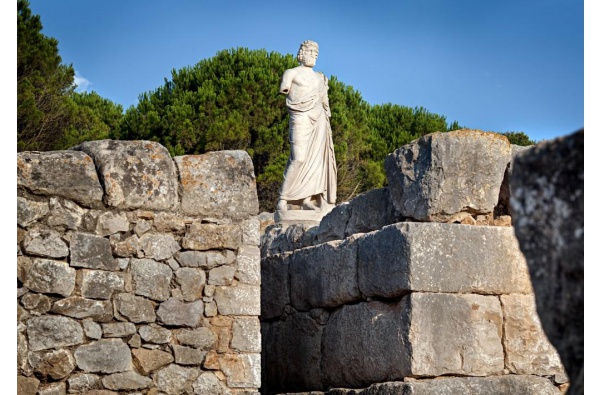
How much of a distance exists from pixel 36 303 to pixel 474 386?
8.08 feet

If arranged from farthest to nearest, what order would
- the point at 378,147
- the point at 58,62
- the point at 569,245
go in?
1. the point at 378,147
2. the point at 58,62
3. the point at 569,245

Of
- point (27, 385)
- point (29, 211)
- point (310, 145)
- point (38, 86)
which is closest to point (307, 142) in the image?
point (310, 145)

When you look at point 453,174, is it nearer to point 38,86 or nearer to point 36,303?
point 36,303

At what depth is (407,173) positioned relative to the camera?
5.46 metres

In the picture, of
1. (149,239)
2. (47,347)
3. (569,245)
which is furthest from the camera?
(149,239)

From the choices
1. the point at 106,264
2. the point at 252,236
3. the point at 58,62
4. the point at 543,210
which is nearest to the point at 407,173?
the point at 252,236

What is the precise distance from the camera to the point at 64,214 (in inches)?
198

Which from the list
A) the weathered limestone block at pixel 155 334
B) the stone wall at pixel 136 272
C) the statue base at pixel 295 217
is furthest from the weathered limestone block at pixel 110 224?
the statue base at pixel 295 217

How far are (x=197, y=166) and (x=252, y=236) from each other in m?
0.54

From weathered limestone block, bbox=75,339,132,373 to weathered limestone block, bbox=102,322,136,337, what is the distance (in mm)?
34

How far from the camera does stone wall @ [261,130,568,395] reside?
5066 millimetres

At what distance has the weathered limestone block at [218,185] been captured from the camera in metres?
5.42

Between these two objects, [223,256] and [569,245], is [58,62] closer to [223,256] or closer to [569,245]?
[223,256]

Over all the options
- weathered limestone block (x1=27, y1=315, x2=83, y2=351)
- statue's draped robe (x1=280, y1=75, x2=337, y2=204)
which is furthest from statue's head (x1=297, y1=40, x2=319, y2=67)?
weathered limestone block (x1=27, y1=315, x2=83, y2=351)
